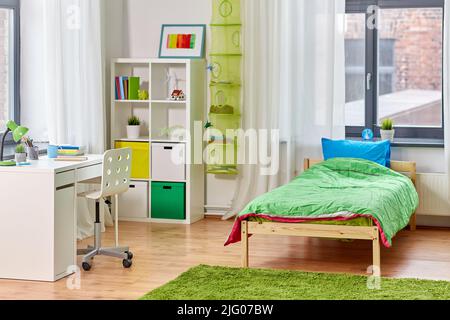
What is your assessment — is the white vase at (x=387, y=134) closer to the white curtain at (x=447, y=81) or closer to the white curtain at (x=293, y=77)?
the white curtain at (x=293, y=77)

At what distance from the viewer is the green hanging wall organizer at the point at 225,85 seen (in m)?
6.98

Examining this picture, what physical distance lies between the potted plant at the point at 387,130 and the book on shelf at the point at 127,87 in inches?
84.6

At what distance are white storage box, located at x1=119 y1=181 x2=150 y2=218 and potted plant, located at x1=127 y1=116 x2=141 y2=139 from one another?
42 centimetres

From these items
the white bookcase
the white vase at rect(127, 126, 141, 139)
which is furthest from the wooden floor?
the white vase at rect(127, 126, 141, 139)

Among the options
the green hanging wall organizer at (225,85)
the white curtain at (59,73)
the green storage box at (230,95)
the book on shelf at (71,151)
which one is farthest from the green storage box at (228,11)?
the book on shelf at (71,151)

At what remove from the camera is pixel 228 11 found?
22.9 ft

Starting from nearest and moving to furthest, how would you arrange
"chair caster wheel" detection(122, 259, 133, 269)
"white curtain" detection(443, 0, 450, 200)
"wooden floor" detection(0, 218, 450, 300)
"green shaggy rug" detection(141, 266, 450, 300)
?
"green shaggy rug" detection(141, 266, 450, 300)
"wooden floor" detection(0, 218, 450, 300)
"chair caster wheel" detection(122, 259, 133, 269)
"white curtain" detection(443, 0, 450, 200)

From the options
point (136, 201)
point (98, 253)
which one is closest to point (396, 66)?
point (136, 201)

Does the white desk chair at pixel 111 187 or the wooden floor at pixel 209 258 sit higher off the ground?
the white desk chair at pixel 111 187

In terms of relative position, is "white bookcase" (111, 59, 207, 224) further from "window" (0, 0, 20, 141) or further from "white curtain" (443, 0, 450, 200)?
"white curtain" (443, 0, 450, 200)

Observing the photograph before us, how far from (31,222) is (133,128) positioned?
92.1 inches

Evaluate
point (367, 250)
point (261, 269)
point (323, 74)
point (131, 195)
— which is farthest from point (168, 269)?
point (323, 74)

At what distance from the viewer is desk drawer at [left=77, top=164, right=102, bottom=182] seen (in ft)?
17.2

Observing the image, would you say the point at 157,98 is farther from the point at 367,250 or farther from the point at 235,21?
the point at 367,250
